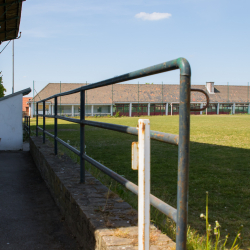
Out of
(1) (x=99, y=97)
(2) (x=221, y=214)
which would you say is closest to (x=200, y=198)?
(2) (x=221, y=214)

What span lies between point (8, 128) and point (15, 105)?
66cm

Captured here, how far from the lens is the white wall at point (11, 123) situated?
29.0 ft

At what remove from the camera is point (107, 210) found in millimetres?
Result: 2537

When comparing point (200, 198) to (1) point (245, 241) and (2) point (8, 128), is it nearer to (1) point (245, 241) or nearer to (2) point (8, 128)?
(1) point (245, 241)

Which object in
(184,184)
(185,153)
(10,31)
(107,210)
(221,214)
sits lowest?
(221,214)

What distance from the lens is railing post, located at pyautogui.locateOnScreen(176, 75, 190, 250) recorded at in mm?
1393

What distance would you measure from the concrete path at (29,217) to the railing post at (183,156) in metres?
1.50

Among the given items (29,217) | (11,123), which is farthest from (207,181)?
(11,123)

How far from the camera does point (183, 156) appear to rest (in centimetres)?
141

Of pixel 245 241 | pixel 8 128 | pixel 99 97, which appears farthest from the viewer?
pixel 99 97

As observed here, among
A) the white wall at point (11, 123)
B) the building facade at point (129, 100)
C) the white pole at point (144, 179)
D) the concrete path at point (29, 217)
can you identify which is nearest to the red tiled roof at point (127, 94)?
the building facade at point (129, 100)

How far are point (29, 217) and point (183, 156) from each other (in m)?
2.51

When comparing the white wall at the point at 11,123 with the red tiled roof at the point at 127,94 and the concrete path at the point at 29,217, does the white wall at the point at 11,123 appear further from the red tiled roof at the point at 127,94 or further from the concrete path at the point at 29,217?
the red tiled roof at the point at 127,94

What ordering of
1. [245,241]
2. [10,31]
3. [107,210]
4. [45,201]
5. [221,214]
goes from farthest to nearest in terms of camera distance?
1. [10,31]
2. [45,201]
3. [221,214]
4. [245,241]
5. [107,210]
